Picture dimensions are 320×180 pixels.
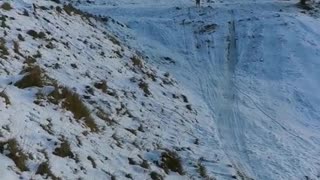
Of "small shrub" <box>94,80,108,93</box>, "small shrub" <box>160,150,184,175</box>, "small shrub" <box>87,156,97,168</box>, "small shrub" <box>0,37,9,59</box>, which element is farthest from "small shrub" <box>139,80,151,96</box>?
"small shrub" <box>87,156,97,168</box>

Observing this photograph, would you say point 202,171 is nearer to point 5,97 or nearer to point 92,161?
point 92,161

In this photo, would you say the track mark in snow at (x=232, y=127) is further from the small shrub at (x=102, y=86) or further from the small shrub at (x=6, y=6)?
the small shrub at (x=6, y=6)

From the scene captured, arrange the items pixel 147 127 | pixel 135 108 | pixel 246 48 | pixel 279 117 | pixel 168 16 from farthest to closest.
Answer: pixel 168 16
pixel 246 48
pixel 279 117
pixel 135 108
pixel 147 127

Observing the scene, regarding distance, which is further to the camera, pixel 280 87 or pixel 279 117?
pixel 280 87

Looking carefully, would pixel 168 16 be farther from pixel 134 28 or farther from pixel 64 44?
pixel 64 44

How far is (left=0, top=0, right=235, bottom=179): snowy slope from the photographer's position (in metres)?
8.83

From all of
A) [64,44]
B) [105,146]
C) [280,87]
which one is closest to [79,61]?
[64,44]

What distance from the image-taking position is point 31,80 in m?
10.8

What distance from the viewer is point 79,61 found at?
49.5ft

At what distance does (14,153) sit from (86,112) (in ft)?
11.6

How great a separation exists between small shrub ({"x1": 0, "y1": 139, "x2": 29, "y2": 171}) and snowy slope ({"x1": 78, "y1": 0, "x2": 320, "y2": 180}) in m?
5.59

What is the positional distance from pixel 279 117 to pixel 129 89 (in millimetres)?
5444

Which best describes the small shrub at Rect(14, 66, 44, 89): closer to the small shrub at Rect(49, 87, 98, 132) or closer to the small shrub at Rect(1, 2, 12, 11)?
the small shrub at Rect(49, 87, 98, 132)

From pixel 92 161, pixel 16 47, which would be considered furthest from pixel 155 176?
pixel 16 47
